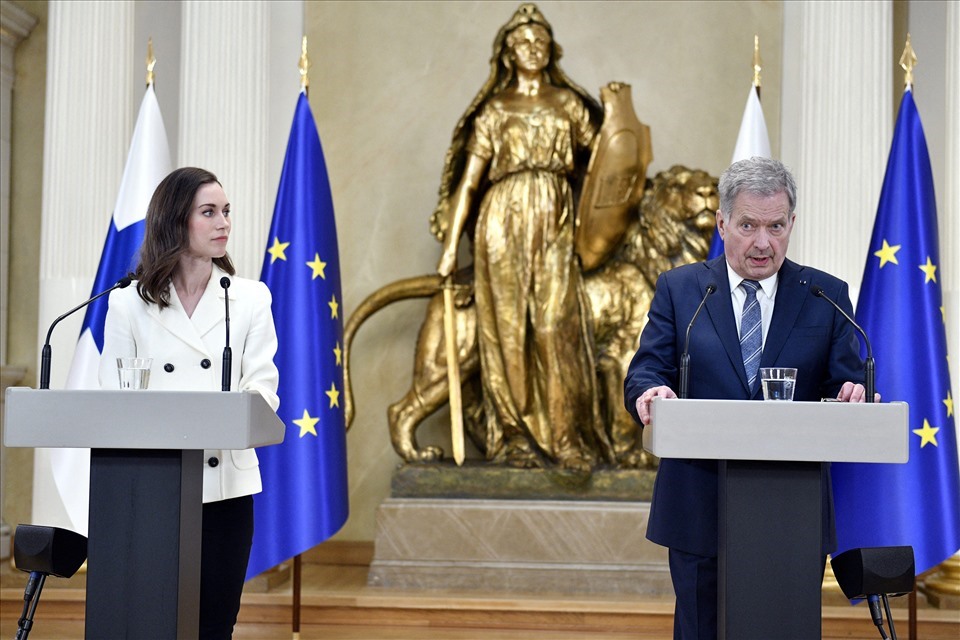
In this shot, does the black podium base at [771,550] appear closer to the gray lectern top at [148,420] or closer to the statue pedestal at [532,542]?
the gray lectern top at [148,420]

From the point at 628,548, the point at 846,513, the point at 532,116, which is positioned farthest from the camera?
the point at 532,116

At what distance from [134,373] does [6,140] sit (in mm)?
4927

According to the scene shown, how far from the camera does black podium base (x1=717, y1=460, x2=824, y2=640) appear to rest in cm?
238

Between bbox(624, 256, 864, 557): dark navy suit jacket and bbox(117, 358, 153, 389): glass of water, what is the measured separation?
3.60 ft

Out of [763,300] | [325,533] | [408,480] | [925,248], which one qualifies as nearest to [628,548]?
[408,480]

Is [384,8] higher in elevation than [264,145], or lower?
higher

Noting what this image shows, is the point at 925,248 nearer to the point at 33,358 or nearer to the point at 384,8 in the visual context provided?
the point at 384,8

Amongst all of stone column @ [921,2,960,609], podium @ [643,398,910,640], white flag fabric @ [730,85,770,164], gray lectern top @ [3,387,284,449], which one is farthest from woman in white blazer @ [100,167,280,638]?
stone column @ [921,2,960,609]

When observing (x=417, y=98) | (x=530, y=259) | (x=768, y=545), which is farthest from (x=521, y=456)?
(x=768, y=545)

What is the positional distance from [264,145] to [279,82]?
55 centimetres

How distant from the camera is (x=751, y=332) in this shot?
2760 mm

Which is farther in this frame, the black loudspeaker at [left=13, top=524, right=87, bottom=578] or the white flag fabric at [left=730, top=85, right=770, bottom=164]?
the white flag fabric at [left=730, top=85, right=770, bottom=164]

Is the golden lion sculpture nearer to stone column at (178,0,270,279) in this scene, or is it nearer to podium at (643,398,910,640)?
stone column at (178,0,270,279)

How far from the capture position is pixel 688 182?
602 centimetres
